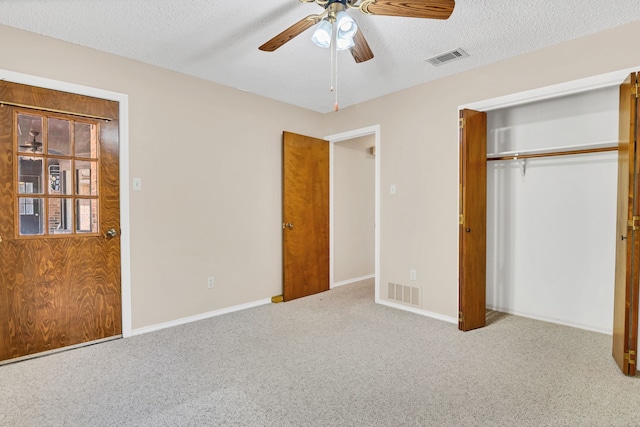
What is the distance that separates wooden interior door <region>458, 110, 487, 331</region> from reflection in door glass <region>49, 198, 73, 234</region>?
3493 millimetres

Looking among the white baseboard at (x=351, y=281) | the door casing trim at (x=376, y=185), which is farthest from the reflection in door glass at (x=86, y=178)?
the white baseboard at (x=351, y=281)

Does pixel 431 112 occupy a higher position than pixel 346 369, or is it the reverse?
pixel 431 112

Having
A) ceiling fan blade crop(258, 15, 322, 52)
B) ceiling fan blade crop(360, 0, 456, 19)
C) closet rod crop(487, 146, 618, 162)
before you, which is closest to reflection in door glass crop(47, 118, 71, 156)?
ceiling fan blade crop(258, 15, 322, 52)

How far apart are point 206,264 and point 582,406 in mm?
3220

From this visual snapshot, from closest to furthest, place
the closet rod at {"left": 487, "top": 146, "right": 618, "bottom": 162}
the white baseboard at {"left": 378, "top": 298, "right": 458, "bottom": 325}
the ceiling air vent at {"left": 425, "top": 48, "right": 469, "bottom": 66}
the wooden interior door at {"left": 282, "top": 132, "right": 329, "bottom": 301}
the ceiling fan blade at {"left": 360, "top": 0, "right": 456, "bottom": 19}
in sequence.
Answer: the ceiling fan blade at {"left": 360, "top": 0, "right": 456, "bottom": 19}, the ceiling air vent at {"left": 425, "top": 48, "right": 469, "bottom": 66}, the closet rod at {"left": 487, "top": 146, "right": 618, "bottom": 162}, the white baseboard at {"left": 378, "top": 298, "right": 458, "bottom": 325}, the wooden interior door at {"left": 282, "top": 132, "right": 329, "bottom": 301}

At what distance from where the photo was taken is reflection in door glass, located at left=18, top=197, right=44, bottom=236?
8.20 feet

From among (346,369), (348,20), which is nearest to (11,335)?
(346,369)

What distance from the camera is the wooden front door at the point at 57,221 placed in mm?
2449

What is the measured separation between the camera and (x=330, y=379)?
2213mm

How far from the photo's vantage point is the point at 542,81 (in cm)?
279

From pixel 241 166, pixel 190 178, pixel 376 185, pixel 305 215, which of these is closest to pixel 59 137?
pixel 190 178

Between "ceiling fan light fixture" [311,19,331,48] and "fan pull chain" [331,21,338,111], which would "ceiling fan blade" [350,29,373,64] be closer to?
"ceiling fan light fixture" [311,19,331,48]

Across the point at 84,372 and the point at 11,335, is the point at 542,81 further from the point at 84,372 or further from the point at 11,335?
the point at 11,335

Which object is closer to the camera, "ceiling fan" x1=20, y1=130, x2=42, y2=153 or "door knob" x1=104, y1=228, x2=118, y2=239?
"ceiling fan" x1=20, y1=130, x2=42, y2=153
